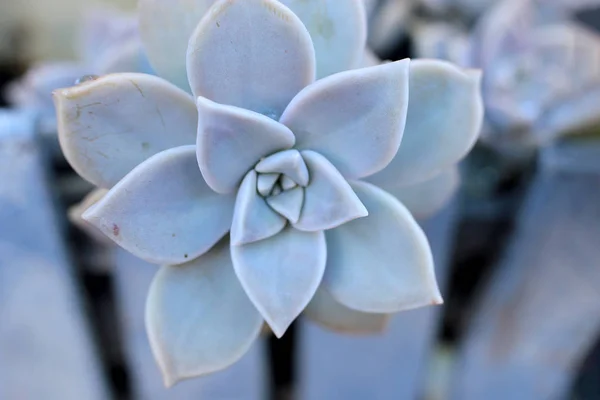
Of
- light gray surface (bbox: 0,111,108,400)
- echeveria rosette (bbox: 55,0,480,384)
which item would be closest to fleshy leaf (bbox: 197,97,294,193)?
echeveria rosette (bbox: 55,0,480,384)

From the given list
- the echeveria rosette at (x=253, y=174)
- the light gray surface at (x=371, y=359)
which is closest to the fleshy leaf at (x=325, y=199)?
the echeveria rosette at (x=253, y=174)

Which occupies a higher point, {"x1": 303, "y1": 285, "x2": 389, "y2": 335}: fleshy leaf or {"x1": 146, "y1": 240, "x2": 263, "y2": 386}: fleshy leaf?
{"x1": 146, "y1": 240, "x2": 263, "y2": 386}: fleshy leaf

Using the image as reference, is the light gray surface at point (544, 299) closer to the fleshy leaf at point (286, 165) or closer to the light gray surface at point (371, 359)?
the light gray surface at point (371, 359)

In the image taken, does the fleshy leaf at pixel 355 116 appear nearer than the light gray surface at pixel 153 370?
Yes

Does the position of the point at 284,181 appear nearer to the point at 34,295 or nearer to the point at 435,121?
the point at 435,121

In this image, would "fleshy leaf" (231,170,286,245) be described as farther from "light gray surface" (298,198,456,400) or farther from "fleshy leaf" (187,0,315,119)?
"light gray surface" (298,198,456,400)
